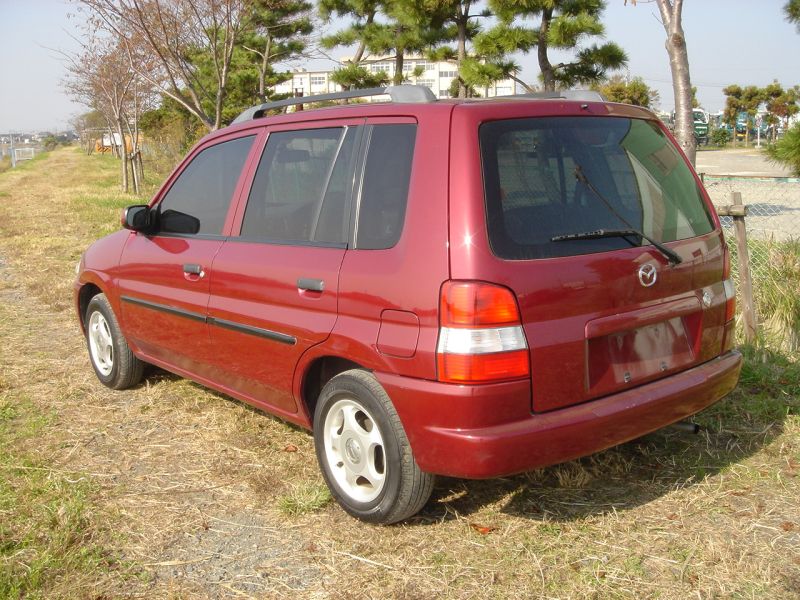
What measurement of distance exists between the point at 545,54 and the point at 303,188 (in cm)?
1487

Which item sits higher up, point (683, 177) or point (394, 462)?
point (683, 177)

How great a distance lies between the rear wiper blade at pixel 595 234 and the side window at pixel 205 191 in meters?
1.91

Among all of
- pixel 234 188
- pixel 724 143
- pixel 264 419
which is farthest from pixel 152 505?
pixel 724 143

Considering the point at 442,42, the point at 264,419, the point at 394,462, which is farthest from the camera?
the point at 442,42

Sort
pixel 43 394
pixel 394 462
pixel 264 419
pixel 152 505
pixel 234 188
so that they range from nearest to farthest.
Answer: pixel 394 462, pixel 152 505, pixel 234 188, pixel 264 419, pixel 43 394

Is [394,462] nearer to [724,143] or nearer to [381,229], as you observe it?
[381,229]

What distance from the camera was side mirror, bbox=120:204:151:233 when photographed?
4.73m

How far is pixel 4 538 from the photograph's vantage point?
333 cm

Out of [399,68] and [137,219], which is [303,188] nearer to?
[137,219]

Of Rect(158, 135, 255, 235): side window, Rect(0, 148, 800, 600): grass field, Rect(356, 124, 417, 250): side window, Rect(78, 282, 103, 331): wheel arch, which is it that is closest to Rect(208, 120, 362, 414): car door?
Rect(356, 124, 417, 250): side window

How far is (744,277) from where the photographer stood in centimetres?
557

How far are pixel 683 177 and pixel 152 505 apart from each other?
2.91 metres

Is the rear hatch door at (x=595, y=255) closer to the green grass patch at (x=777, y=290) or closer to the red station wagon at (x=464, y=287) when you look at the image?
the red station wagon at (x=464, y=287)

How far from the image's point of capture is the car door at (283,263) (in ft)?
11.4
